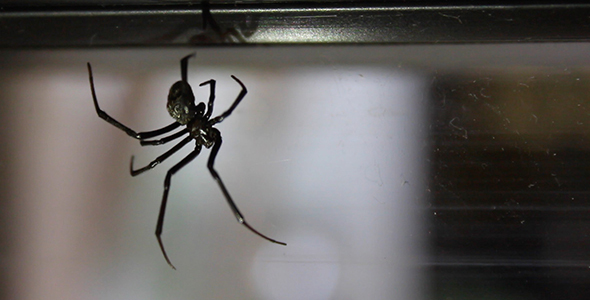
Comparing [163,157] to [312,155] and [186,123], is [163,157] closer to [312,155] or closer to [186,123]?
[186,123]

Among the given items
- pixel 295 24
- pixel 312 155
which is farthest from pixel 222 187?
pixel 295 24

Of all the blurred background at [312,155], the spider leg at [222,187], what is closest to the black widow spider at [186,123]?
the spider leg at [222,187]

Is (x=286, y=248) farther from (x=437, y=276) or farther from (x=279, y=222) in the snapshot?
(x=437, y=276)

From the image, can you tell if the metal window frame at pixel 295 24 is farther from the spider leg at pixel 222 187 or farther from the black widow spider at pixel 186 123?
the spider leg at pixel 222 187

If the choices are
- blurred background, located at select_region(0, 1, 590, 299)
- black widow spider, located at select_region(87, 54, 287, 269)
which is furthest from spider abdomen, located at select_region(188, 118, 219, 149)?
blurred background, located at select_region(0, 1, 590, 299)

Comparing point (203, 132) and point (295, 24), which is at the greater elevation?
point (295, 24)

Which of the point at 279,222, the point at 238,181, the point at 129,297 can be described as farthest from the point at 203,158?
the point at 129,297

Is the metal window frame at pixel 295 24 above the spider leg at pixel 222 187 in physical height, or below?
above

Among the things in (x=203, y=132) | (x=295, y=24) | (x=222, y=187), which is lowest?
(x=222, y=187)

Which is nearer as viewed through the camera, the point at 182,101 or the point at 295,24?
the point at 182,101
